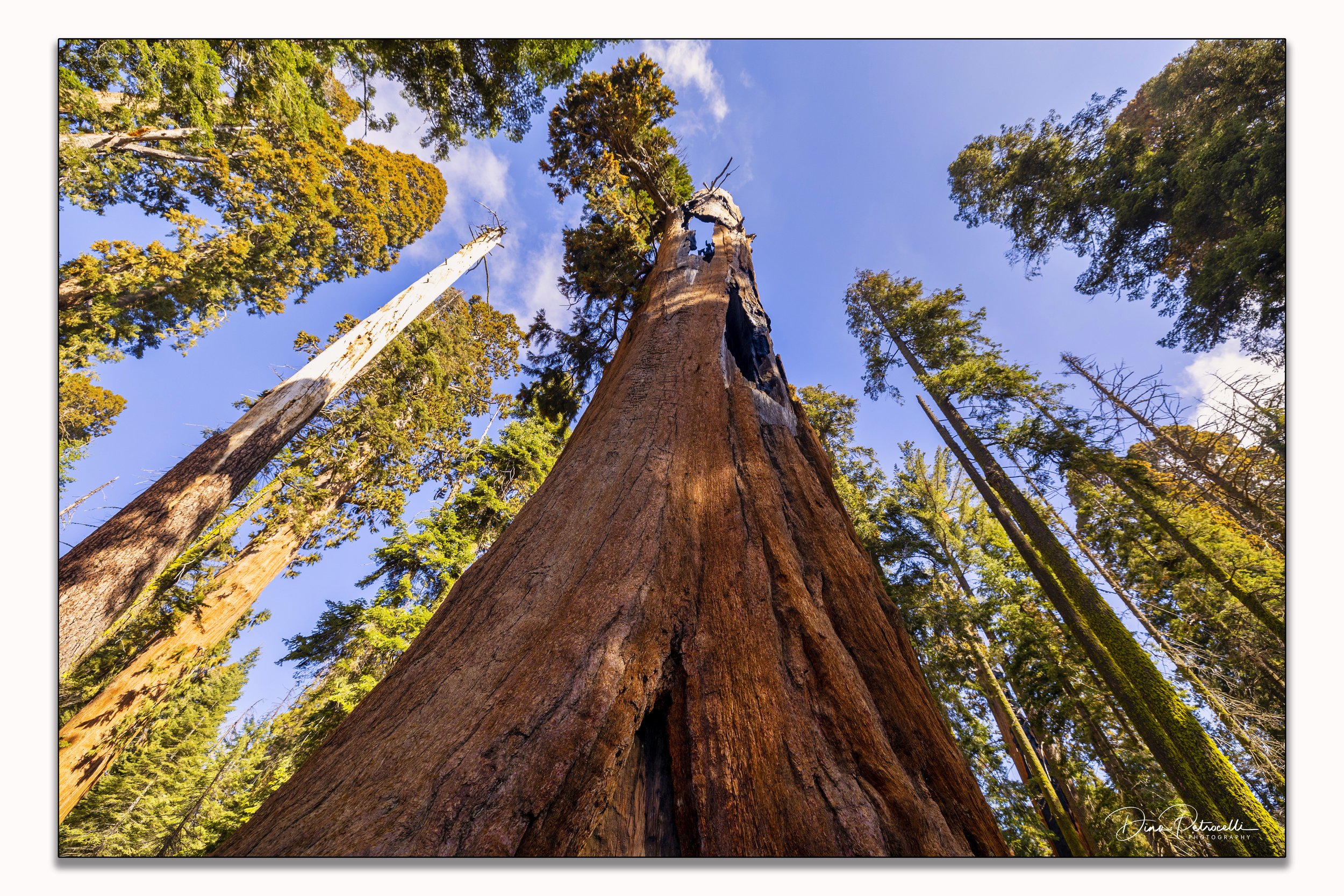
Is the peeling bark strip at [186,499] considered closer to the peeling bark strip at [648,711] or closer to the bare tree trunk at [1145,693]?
the peeling bark strip at [648,711]

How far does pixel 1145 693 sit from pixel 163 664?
11.6 metres

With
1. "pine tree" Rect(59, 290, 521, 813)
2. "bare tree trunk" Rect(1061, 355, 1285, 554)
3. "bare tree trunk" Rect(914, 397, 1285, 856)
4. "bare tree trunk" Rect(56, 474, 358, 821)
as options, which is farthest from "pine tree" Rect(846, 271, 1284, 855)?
"bare tree trunk" Rect(56, 474, 358, 821)

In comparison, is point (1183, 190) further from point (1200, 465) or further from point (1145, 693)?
point (1145, 693)

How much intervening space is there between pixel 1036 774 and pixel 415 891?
10378 millimetres

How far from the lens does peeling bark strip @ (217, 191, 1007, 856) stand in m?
0.98

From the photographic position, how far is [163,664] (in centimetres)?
624

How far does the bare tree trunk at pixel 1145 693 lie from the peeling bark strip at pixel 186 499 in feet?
23.3

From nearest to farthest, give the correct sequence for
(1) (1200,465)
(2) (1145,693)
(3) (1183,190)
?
(1) (1200,465), (2) (1145,693), (3) (1183,190)

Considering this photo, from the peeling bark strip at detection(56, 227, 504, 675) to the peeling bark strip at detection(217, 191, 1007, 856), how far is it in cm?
353

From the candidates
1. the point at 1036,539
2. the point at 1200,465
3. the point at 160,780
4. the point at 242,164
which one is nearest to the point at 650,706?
the point at 1200,465

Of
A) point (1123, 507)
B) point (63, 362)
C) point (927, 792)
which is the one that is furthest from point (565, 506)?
point (1123, 507)

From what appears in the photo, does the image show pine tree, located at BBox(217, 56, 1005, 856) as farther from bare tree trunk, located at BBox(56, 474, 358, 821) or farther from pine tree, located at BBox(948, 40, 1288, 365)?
bare tree trunk, located at BBox(56, 474, 358, 821)

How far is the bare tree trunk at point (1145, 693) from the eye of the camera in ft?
11.7

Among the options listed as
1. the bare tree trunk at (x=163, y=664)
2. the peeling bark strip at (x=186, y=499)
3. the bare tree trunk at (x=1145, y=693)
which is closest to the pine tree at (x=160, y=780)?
the bare tree trunk at (x=163, y=664)
